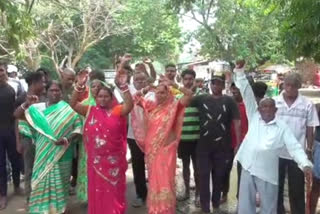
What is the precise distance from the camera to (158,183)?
4.79 metres

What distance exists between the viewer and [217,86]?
5223 millimetres

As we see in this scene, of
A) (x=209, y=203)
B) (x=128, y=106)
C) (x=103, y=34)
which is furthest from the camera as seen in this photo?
(x=103, y=34)

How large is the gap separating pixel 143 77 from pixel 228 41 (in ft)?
71.2

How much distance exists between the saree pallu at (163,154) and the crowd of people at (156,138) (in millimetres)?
10

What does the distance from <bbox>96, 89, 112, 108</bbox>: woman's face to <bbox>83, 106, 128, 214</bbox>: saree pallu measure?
0.20 feet

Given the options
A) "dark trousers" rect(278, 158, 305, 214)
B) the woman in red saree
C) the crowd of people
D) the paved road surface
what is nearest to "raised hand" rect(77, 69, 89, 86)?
the crowd of people

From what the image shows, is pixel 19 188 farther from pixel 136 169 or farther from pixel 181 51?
pixel 181 51

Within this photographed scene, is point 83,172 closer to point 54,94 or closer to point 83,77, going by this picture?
point 54,94

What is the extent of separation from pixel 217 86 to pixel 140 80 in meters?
0.90

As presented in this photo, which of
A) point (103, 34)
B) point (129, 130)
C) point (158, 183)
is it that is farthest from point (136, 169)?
point (103, 34)

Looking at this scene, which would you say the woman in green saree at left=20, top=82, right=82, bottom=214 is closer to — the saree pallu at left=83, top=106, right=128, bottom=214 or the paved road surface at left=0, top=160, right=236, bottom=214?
the saree pallu at left=83, top=106, right=128, bottom=214

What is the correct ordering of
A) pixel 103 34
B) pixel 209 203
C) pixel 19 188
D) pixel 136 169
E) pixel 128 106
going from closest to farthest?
pixel 128 106 < pixel 209 203 < pixel 136 169 < pixel 19 188 < pixel 103 34

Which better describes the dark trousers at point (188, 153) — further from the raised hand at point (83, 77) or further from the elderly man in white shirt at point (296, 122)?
the raised hand at point (83, 77)

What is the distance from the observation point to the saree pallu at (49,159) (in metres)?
5.01
